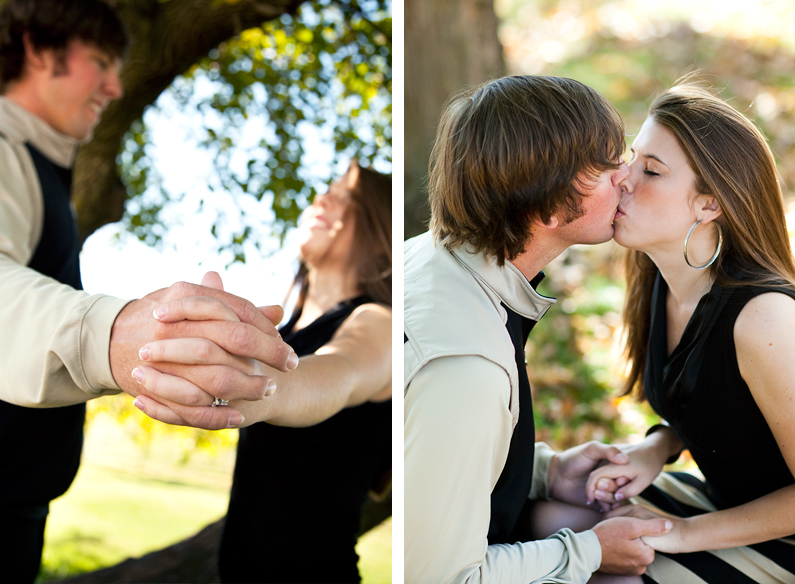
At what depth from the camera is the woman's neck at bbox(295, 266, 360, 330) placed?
82.4 inches

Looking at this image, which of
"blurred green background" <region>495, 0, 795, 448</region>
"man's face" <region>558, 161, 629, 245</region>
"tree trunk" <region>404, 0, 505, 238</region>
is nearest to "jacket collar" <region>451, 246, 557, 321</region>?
"man's face" <region>558, 161, 629, 245</region>

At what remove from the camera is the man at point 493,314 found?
3.75ft

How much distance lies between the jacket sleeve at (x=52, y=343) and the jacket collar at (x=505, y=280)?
2.18ft

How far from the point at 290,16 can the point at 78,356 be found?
235 cm

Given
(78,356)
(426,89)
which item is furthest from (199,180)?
(78,356)

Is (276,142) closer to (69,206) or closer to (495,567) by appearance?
(69,206)

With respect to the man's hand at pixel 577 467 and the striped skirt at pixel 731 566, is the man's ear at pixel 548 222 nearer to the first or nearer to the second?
the man's hand at pixel 577 467

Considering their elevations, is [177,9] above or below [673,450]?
above

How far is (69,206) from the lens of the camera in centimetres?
200

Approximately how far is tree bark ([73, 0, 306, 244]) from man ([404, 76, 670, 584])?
169 centimetres

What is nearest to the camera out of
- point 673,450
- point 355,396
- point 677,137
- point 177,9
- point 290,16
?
point 677,137

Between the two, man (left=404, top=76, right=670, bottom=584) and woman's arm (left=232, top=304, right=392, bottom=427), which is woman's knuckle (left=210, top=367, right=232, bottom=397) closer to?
woman's arm (left=232, top=304, right=392, bottom=427)

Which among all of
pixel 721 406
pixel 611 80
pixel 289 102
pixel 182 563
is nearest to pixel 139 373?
pixel 721 406

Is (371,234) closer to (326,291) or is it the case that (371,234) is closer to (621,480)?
(326,291)
